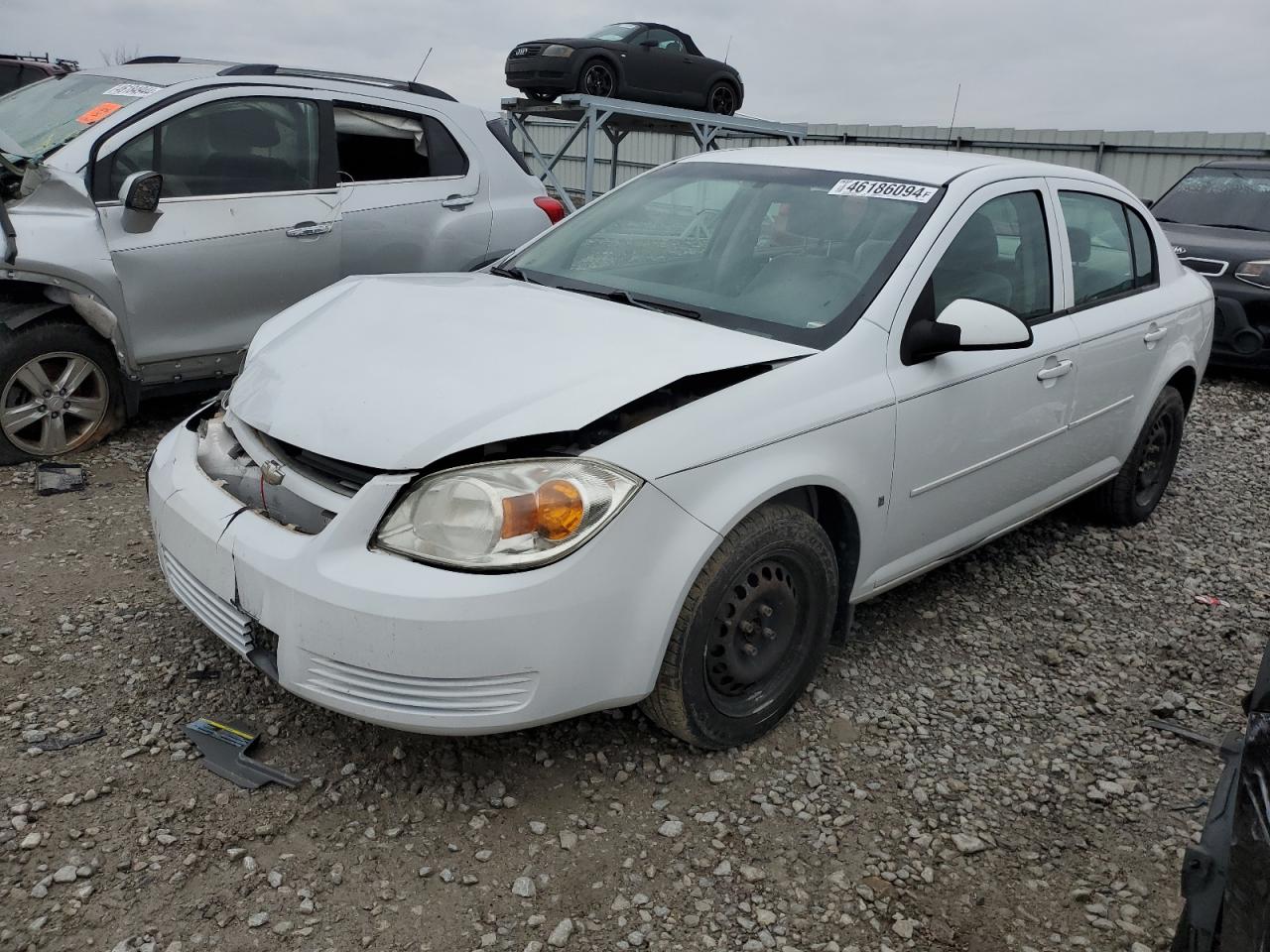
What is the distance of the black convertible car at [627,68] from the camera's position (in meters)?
13.0

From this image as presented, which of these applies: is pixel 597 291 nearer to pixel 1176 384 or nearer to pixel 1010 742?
pixel 1010 742

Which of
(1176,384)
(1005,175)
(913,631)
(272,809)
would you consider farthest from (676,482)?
(1176,384)

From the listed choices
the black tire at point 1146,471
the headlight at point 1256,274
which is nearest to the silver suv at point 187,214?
the black tire at point 1146,471

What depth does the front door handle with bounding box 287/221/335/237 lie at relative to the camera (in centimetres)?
545

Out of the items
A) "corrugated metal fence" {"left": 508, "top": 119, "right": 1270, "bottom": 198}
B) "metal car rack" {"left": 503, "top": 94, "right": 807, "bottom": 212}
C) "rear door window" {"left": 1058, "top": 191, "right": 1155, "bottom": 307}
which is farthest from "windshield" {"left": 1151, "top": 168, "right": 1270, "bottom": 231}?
"rear door window" {"left": 1058, "top": 191, "right": 1155, "bottom": 307}

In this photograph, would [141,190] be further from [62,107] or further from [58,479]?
[58,479]

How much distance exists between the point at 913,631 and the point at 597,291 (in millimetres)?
1729

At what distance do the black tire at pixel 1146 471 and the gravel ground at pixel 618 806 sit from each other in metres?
1.03

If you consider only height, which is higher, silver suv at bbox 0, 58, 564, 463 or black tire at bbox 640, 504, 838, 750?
silver suv at bbox 0, 58, 564, 463

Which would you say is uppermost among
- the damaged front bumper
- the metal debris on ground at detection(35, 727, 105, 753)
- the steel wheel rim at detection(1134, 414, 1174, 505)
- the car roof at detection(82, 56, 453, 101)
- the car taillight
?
the car roof at detection(82, 56, 453, 101)

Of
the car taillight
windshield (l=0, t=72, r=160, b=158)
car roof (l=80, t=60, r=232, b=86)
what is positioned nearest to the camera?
windshield (l=0, t=72, r=160, b=158)

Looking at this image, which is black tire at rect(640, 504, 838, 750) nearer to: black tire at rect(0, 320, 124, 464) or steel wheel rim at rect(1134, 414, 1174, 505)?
steel wheel rim at rect(1134, 414, 1174, 505)

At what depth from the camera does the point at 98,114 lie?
517 centimetres

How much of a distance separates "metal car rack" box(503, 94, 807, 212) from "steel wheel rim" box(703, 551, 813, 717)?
8.58 metres
